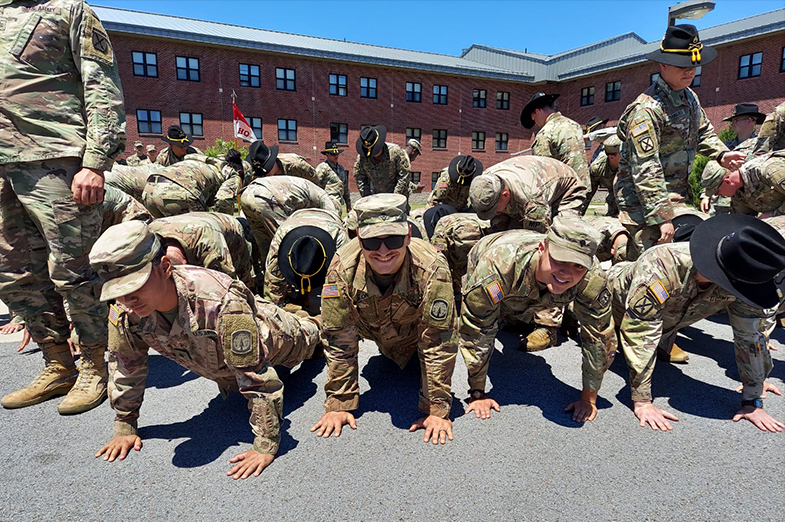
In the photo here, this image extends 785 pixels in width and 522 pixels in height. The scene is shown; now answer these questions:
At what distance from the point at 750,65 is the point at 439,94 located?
15484mm

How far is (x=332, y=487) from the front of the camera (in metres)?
2.22

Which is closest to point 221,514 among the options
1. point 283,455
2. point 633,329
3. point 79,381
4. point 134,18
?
point 283,455

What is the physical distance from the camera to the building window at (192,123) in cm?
2175

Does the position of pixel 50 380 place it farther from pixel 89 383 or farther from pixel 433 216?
pixel 433 216

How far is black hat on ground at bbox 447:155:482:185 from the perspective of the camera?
5.39 meters

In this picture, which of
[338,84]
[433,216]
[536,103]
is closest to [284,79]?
[338,84]

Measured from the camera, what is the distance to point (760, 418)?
106 inches

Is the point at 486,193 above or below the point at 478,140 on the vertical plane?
below

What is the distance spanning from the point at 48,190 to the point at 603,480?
11.7ft

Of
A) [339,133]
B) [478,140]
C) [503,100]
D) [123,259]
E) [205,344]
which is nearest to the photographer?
[123,259]

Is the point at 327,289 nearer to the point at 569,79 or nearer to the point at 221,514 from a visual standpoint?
the point at 221,514

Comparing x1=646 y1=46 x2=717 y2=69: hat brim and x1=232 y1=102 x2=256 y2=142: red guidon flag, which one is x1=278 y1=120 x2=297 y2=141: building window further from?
x1=646 y1=46 x2=717 y2=69: hat brim

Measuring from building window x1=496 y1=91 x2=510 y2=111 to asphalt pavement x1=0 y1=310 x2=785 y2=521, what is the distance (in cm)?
2852

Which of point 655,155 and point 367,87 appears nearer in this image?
point 655,155
